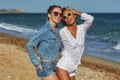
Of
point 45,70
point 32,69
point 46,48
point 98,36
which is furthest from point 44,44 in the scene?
point 98,36

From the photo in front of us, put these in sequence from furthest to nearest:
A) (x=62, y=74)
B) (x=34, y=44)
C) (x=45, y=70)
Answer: (x=62, y=74), (x=45, y=70), (x=34, y=44)

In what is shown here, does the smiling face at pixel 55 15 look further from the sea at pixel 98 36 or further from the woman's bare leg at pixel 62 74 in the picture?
the sea at pixel 98 36

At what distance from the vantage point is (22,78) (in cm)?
1089

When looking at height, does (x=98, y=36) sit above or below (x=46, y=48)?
below

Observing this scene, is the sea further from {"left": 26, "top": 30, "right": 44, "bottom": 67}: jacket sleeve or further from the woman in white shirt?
{"left": 26, "top": 30, "right": 44, "bottom": 67}: jacket sleeve

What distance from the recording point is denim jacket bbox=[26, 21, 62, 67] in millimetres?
5703

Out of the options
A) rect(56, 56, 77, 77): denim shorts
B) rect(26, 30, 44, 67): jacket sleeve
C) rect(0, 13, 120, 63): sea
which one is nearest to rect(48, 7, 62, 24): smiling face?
rect(26, 30, 44, 67): jacket sleeve

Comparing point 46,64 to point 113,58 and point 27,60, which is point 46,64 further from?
point 113,58

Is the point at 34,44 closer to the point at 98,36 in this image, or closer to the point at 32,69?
the point at 32,69

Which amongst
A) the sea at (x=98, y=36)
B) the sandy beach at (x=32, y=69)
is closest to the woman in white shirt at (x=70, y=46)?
the sandy beach at (x=32, y=69)

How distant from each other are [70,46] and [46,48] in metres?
0.46

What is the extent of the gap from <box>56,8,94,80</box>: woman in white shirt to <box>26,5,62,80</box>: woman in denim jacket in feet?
0.64

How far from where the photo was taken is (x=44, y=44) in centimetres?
576

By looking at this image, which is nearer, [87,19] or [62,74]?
[62,74]
